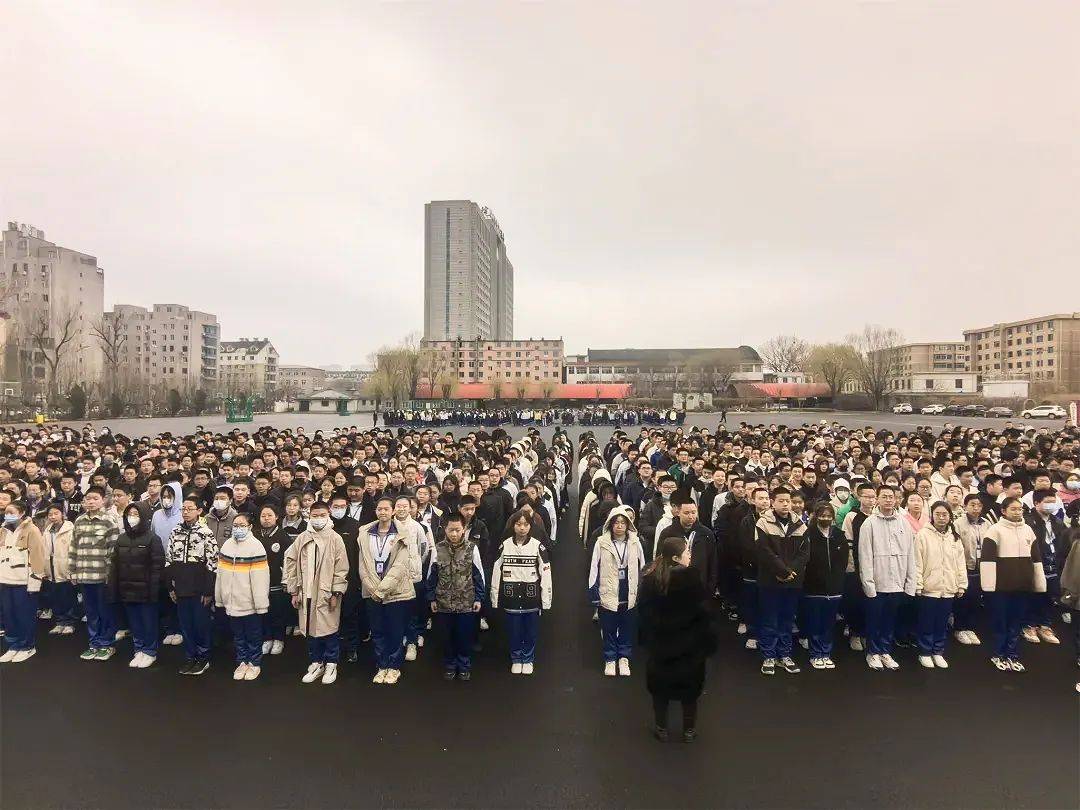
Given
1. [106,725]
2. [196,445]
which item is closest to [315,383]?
[196,445]

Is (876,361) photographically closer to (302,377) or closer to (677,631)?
(677,631)

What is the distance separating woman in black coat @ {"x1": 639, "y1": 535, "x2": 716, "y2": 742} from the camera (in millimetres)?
3908

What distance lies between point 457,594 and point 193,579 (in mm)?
2610

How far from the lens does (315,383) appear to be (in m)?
151

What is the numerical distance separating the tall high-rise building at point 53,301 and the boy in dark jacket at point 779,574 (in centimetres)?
6887

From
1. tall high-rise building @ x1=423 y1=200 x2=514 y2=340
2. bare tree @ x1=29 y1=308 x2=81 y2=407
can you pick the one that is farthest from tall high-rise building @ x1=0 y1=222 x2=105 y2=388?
tall high-rise building @ x1=423 y1=200 x2=514 y2=340

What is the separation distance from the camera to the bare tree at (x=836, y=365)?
76438 millimetres

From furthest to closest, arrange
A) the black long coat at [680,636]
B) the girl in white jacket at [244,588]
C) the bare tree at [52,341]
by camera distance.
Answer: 1. the bare tree at [52,341]
2. the girl in white jacket at [244,588]
3. the black long coat at [680,636]

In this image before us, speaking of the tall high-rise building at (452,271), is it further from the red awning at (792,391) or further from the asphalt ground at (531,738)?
the asphalt ground at (531,738)

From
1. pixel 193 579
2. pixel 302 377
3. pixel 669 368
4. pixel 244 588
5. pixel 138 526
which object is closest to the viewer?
pixel 244 588

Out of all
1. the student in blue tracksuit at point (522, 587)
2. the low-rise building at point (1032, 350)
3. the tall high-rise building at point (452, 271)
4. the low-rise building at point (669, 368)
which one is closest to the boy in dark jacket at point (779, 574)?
the student in blue tracksuit at point (522, 587)

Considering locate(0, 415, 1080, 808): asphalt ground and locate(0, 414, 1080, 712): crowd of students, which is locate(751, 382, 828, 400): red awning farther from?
locate(0, 415, 1080, 808): asphalt ground

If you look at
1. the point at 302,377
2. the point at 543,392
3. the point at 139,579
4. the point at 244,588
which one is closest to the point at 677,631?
the point at 244,588

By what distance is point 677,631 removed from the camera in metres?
3.95
